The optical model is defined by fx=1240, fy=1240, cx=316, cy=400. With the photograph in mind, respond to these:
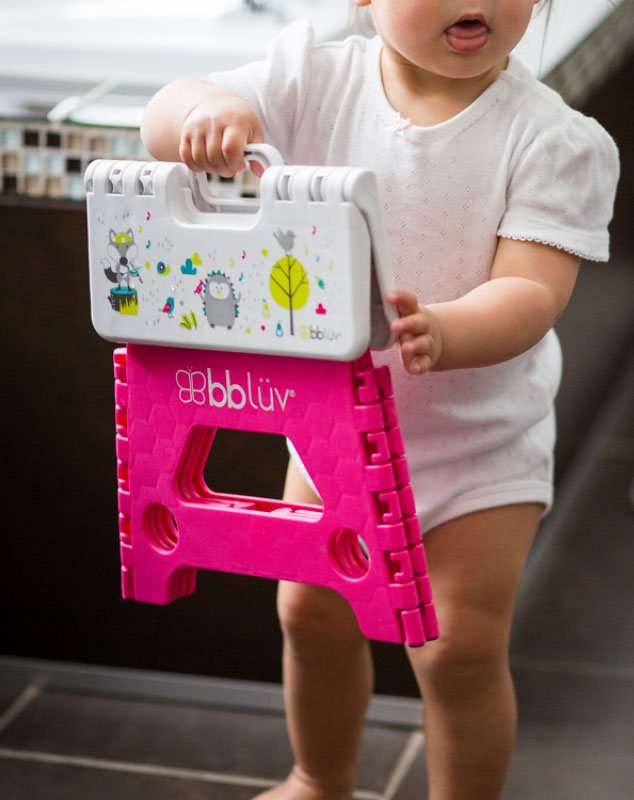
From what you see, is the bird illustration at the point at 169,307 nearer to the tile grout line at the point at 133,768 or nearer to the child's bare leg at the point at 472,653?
the child's bare leg at the point at 472,653

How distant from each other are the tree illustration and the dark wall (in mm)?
591

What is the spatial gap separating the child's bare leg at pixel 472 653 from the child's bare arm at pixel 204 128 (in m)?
0.37

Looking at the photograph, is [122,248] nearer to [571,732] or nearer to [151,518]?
[151,518]

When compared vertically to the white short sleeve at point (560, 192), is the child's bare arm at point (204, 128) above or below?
above

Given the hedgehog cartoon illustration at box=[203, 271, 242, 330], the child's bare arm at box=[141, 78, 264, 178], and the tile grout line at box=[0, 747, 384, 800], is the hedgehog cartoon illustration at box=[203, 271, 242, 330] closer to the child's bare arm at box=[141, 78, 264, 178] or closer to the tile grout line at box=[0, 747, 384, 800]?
the child's bare arm at box=[141, 78, 264, 178]

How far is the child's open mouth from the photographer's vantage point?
2.78 feet

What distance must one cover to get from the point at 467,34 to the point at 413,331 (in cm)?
23

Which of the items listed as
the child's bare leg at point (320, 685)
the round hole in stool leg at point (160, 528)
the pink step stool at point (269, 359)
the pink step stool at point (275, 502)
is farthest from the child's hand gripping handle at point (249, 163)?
the child's bare leg at point (320, 685)

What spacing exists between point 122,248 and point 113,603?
73 centimetres

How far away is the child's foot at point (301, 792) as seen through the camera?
46.0 inches

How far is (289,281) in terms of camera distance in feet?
2.48

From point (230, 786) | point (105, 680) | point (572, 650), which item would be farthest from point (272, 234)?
point (572, 650)

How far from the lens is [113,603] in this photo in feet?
4.77

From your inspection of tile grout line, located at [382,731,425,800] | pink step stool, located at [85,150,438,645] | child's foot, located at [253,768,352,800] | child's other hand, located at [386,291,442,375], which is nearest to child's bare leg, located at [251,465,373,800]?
child's foot, located at [253,768,352,800]
